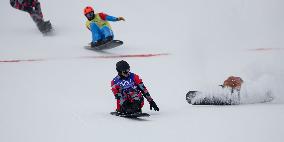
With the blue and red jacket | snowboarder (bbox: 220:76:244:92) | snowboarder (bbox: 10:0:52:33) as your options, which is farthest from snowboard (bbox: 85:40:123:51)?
the blue and red jacket

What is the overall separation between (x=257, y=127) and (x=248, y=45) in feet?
24.0

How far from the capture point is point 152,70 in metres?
10.4

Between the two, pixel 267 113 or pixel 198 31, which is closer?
pixel 267 113

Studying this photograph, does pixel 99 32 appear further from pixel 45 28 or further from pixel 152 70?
pixel 45 28

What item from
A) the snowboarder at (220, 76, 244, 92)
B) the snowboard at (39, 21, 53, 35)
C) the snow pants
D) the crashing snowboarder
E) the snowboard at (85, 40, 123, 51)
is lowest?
the crashing snowboarder

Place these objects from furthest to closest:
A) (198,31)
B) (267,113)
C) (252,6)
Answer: (252,6)
(198,31)
(267,113)

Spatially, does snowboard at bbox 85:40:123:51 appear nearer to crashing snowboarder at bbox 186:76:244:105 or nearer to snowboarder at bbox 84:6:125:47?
snowboarder at bbox 84:6:125:47

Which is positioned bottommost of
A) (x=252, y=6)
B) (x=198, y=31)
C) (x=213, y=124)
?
(x=213, y=124)

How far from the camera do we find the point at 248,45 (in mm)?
12930

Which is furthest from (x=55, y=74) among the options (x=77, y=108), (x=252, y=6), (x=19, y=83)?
(x=252, y=6)

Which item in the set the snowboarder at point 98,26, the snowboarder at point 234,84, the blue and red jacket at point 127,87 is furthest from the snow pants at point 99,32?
the blue and red jacket at point 127,87

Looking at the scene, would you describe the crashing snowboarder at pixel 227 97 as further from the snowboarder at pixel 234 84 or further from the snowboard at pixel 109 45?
the snowboard at pixel 109 45

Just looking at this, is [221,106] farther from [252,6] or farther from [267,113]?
[252,6]

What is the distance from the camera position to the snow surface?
6.04 m
